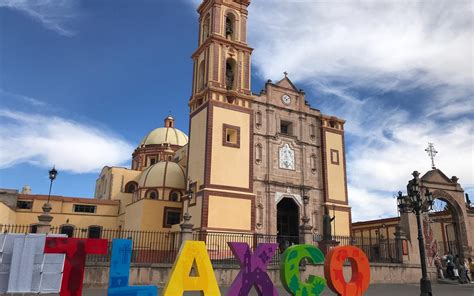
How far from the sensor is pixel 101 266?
15.9 m

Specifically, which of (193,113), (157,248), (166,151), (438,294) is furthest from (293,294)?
(166,151)

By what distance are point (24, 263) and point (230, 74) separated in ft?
82.3

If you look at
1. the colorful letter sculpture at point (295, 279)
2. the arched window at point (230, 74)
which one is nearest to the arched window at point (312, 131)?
the arched window at point (230, 74)

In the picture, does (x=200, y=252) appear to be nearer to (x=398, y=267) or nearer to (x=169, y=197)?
(x=398, y=267)

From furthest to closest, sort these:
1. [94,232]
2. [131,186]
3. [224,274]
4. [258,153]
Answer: [131,186], [94,232], [258,153], [224,274]

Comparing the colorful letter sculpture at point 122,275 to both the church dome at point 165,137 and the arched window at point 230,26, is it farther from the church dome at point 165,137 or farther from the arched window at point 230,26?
the church dome at point 165,137

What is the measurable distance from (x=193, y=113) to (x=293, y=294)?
75.0ft

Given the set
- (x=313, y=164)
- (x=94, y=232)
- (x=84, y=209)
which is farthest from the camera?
(x=84, y=209)

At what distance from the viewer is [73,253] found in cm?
856

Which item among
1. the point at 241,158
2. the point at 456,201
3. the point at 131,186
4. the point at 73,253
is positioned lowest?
the point at 73,253

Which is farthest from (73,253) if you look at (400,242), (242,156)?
(242,156)

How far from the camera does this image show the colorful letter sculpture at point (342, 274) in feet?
32.8

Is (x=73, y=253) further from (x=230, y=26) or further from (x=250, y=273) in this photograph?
(x=230, y=26)

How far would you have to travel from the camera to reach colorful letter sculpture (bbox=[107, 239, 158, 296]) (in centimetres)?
830
